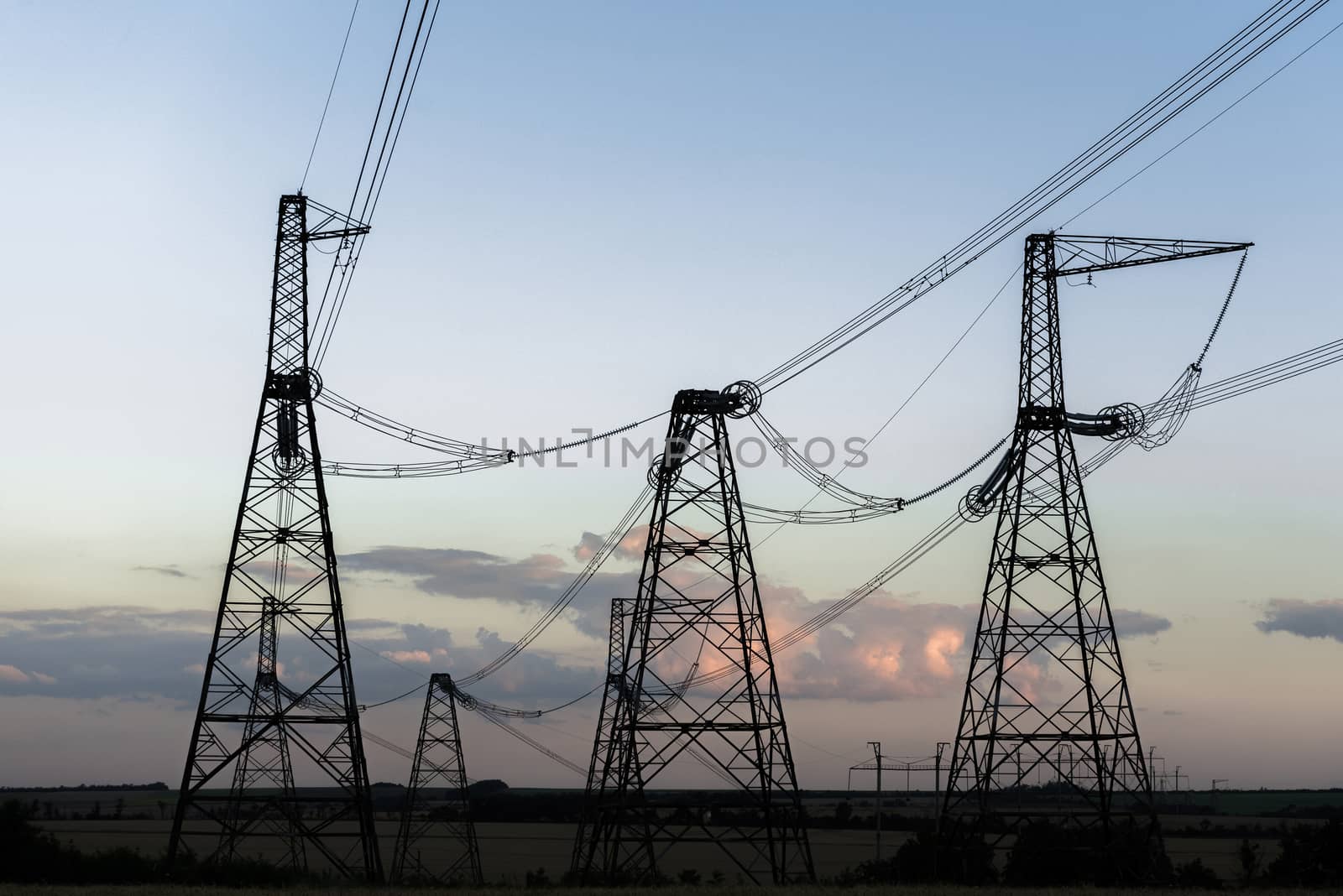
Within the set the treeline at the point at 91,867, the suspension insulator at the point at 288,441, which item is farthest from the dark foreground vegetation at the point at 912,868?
the suspension insulator at the point at 288,441

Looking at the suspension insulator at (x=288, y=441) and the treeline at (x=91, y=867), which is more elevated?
the suspension insulator at (x=288, y=441)

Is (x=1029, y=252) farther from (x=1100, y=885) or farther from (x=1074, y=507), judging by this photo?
(x=1100, y=885)

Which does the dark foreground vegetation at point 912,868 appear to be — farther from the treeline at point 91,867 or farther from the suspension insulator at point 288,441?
the suspension insulator at point 288,441

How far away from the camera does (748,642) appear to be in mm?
47594

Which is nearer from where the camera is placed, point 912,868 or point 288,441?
point 288,441

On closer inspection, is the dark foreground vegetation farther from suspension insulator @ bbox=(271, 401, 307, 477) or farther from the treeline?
suspension insulator @ bbox=(271, 401, 307, 477)

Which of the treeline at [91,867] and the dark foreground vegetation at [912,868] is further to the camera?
the dark foreground vegetation at [912,868]

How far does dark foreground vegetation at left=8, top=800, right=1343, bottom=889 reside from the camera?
159 ft

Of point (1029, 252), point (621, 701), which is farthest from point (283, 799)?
point (1029, 252)

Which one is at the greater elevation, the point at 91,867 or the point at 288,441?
the point at 288,441

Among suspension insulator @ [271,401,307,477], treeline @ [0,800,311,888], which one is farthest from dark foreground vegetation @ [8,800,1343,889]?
suspension insulator @ [271,401,307,477]

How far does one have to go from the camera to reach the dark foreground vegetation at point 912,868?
4847cm

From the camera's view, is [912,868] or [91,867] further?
[912,868]

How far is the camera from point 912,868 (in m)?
63.4
